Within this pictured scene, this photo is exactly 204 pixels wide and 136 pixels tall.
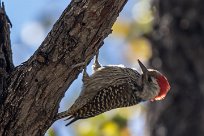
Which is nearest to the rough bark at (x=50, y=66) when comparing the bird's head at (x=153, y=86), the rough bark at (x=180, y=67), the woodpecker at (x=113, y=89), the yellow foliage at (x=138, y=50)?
the woodpecker at (x=113, y=89)

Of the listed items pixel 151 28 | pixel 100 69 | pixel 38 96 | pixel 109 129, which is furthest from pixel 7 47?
pixel 151 28

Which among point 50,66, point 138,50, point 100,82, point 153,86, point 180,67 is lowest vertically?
point 50,66

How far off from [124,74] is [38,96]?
7.50 feet

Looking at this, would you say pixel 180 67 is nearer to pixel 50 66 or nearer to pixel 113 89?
pixel 113 89

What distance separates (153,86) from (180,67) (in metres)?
2.79

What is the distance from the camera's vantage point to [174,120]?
992 centimetres

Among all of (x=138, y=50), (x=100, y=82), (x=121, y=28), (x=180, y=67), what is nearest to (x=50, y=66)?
(x=100, y=82)

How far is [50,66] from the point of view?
5195 millimetres

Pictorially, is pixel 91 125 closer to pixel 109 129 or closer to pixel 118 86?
pixel 109 129

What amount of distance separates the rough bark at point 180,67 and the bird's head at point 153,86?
247 centimetres

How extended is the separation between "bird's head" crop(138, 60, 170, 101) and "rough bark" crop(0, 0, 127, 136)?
2116 millimetres

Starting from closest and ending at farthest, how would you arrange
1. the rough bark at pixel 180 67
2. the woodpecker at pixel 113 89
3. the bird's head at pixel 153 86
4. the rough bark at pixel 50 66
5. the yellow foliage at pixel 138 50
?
the rough bark at pixel 50 66 < the woodpecker at pixel 113 89 < the bird's head at pixel 153 86 < the rough bark at pixel 180 67 < the yellow foliage at pixel 138 50

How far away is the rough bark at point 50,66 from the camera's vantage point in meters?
5.13

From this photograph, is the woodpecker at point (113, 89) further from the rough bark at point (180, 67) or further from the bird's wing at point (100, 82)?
the rough bark at point (180, 67)
